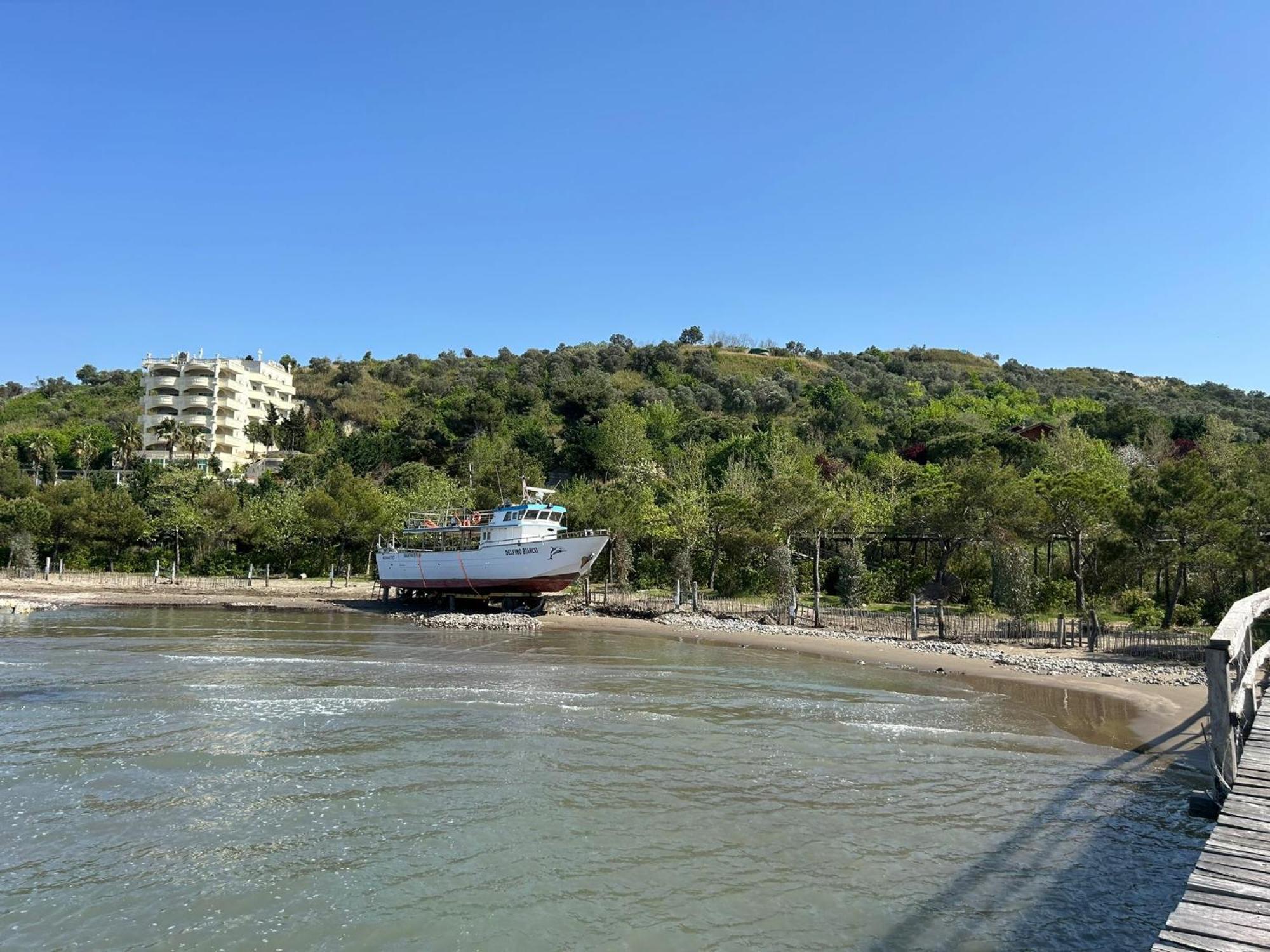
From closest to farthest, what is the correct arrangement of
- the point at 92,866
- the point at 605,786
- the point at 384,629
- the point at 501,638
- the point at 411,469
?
the point at 92,866
the point at 605,786
the point at 501,638
the point at 384,629
the point at 411,469

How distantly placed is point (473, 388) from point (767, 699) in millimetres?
81433

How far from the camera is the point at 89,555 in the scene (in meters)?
51.2

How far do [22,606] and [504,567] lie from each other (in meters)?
21.5

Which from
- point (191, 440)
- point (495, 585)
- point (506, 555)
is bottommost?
point (495, 585)

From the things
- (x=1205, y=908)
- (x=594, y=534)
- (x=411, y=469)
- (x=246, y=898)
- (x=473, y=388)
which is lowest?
(x=246, y=898)

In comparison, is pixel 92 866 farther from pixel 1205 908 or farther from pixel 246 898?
pixel 1205 908

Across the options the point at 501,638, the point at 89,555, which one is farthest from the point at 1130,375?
the point at 89,555

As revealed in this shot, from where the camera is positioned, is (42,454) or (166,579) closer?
(166,579)

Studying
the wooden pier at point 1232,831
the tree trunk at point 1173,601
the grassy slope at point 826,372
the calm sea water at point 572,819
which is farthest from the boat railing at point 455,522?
the grassy slope at point 826,372

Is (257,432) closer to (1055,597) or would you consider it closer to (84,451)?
(84,451)

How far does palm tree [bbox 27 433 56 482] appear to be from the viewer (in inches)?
2689

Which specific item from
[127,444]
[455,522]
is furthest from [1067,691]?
[127,444]

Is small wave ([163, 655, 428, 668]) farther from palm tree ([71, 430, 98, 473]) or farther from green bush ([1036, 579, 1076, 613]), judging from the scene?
palm tree ([71, 430, 98, 473])

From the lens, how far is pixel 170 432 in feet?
244
